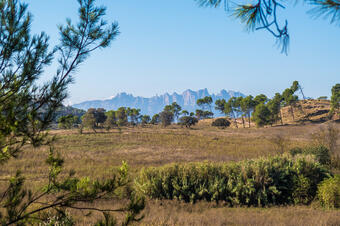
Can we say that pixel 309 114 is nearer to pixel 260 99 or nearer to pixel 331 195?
pixel 260 99

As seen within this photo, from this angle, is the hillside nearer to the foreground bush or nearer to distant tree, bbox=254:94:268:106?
distant tree, bbox=254:94:268:106

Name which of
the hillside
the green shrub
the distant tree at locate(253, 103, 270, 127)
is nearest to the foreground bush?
the green shrub

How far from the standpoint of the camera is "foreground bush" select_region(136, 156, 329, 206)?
923cm

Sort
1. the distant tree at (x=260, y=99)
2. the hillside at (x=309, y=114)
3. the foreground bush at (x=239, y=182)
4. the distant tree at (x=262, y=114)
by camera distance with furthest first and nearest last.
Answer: the distant tree at (x=260, y=99) < the hillside at (x=309, y=114) < the distant tree at (x=262, y=114) < the foreground bush at (x=239, y=182)

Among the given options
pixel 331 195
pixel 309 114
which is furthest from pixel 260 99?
pixel 331 195

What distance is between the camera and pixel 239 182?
30.6 ft

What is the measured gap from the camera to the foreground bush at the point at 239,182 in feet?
30.3

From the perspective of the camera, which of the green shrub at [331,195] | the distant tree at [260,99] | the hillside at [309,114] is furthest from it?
the distant tree at [260,99]

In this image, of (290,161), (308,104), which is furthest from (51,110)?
(308,104)

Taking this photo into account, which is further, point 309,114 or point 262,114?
point 309,114

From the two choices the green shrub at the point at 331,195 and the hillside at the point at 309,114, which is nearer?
the green shrub at the point at 331,195

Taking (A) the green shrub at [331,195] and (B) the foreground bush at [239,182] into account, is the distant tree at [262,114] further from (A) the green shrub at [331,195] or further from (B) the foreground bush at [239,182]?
(A) the green shrub at [331,195]

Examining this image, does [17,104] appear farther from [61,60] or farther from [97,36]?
[97,36]

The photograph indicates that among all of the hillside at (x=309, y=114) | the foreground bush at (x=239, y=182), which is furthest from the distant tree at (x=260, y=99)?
the foreground bush at (x=239, y=182)
